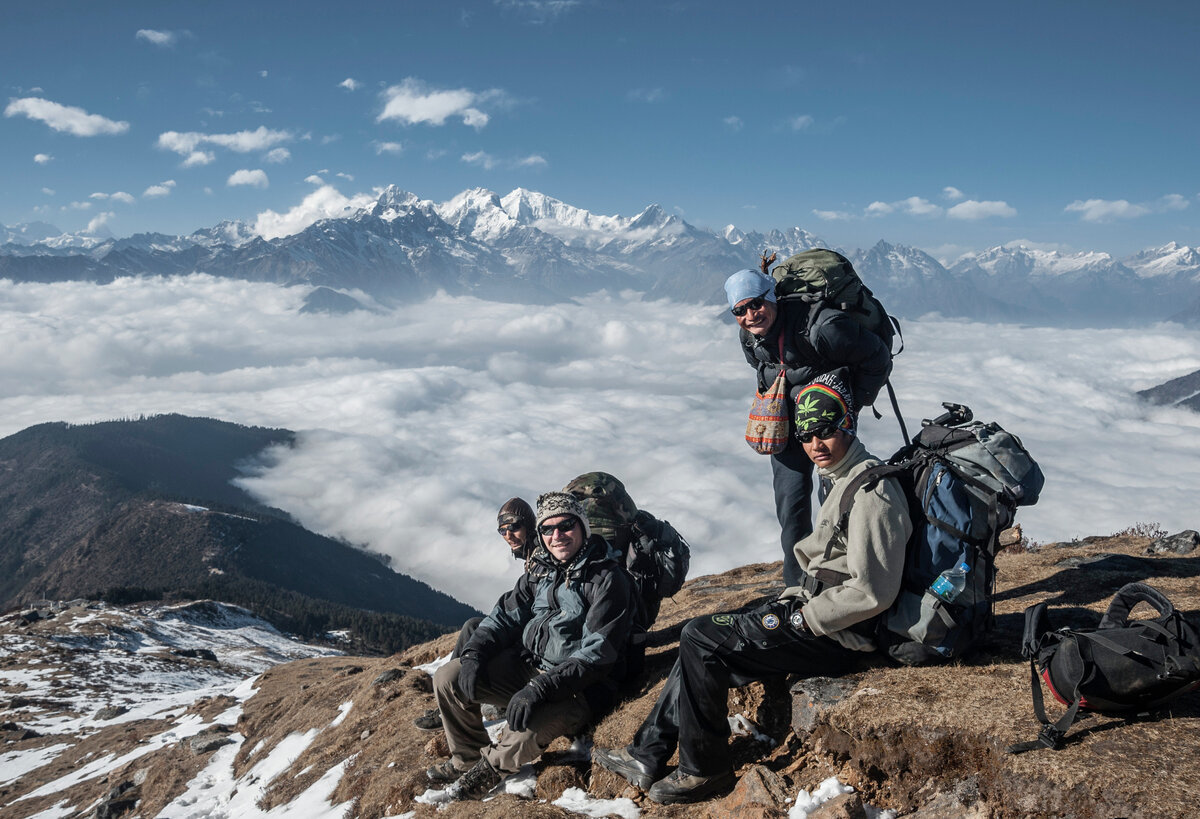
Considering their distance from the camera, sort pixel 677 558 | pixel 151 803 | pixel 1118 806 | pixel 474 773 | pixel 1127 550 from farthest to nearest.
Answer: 1. pixel 151 803
2. pixel 1127 550
3. pixel 677 558
4. pixel 474 773
5. pixel 1118 806

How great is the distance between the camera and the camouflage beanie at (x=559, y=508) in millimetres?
8445

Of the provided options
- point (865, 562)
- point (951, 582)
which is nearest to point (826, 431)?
point (865, 562)

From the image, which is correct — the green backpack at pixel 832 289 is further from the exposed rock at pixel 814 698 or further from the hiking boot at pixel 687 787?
the hiking boot at pixel 687 787

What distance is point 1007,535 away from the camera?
6.30m

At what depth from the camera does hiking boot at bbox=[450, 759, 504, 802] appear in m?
8.26

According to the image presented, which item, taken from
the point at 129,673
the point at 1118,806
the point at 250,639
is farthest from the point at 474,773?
the point at 250,639

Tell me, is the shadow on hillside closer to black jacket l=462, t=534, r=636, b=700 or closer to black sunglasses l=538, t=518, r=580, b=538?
black jacket l=462, t=534, r=636, b=700

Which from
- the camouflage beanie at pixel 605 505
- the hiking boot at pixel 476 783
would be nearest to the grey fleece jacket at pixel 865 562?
the camouflage beanie at pixel 605 505

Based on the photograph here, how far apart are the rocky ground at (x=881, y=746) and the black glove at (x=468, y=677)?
1.30 m

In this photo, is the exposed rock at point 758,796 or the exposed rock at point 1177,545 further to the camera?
the exposed rock at point 1177,545

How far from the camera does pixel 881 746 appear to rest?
6.19m

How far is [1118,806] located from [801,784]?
2.62 metres

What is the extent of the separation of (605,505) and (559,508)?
1963 millimetres

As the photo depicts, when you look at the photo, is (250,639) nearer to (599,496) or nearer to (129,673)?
(129,673)
